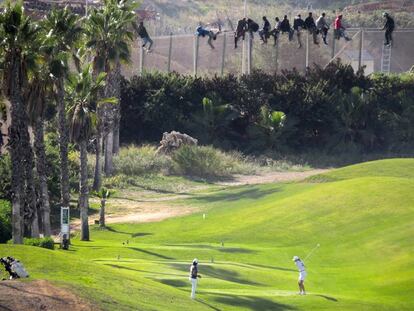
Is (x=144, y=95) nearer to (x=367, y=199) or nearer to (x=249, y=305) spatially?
(x=367, y=199)

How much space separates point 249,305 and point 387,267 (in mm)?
12375

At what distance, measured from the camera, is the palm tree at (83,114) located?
63906 mm

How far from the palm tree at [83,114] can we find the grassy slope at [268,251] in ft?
7.87

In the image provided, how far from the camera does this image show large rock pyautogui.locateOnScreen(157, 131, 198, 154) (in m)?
90.2

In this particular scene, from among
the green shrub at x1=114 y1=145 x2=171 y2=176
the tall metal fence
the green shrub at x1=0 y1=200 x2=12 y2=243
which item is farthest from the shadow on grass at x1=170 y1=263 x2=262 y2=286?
the tall metal fence

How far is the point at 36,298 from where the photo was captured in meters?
35.7

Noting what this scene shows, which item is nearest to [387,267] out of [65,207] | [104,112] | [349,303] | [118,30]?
[349,303]

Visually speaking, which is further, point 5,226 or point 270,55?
point 270,55

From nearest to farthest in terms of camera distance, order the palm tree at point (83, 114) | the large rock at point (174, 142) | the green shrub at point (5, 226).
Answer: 1. the green shrub at point (5, 226)
2. the palm tree at point (83, 114)
3. the large rock at point (174, 142)

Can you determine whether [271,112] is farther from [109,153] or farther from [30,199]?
[30,199]

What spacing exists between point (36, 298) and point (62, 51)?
89.5 feet

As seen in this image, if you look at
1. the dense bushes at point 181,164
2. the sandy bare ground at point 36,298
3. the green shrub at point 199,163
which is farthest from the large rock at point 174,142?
the sandy bare ground at point 36,298

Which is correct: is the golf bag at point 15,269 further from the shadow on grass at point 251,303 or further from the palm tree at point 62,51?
the palm tree at point 62,51

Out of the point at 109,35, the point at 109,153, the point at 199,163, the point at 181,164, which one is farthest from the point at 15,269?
the point at 199,163
